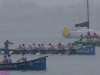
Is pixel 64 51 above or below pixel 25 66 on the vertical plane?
above

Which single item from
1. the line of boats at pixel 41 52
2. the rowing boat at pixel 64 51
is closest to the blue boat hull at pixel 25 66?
the line of boats at pixel 41 52

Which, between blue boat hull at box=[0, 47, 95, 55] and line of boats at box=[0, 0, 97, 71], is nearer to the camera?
line of boats at box=[0, 0, 97, 71]

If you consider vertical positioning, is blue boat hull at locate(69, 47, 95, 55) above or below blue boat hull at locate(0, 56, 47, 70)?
above

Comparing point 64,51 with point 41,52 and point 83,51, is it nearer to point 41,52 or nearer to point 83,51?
point 83,51

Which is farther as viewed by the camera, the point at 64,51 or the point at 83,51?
the point at 64,51

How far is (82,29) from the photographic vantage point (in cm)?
9406

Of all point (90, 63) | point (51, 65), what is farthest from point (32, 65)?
point (90, 63)

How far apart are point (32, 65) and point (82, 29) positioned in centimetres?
5008

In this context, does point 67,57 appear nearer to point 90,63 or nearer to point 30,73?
point 90,63

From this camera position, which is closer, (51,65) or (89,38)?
(51,65)

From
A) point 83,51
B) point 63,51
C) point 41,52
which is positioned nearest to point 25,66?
point 41,52

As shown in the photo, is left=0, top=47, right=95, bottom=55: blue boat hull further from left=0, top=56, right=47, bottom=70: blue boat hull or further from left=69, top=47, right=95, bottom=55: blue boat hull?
left=0, top=56, right=47, bottom=70: blue boat hull

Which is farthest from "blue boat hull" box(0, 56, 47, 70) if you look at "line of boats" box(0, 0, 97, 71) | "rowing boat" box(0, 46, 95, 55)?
"rowing boat" box(0, 46, 95, 55)

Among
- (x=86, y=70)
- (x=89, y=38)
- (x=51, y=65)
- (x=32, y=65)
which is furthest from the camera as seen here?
(x=89, y=38)
